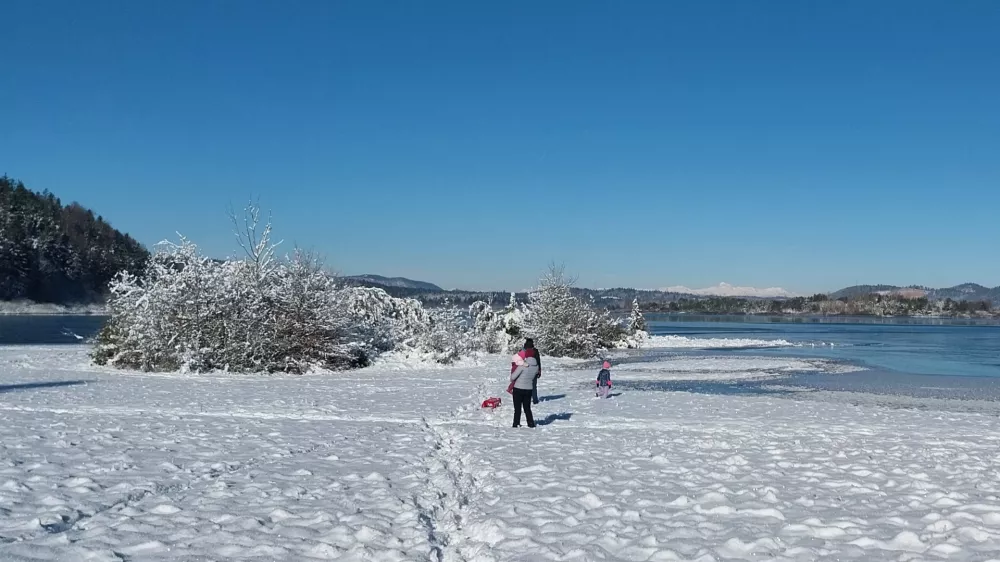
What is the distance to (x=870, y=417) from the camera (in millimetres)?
17891

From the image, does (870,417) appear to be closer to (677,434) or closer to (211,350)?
(677,434)

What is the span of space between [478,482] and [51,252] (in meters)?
126

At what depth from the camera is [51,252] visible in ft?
383

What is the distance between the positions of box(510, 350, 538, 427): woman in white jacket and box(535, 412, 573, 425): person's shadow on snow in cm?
112

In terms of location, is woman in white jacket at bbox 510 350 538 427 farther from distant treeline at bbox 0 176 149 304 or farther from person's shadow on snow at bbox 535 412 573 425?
distant treeline at bbox 0 176 149 304

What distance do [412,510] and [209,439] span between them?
5.41 m

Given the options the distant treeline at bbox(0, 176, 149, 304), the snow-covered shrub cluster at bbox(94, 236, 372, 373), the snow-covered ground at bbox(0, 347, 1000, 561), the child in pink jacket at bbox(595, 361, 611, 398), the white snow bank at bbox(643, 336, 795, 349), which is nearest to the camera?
the snow-covered ground at bbox(0, 347, 1000, 561)

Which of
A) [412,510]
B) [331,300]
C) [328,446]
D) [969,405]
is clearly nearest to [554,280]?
[331,300]

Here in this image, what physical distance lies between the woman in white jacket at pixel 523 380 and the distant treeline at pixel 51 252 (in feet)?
332

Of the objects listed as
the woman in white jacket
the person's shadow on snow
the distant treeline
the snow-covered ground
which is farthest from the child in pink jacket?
the distant treeline

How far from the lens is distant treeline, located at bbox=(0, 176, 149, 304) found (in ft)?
364

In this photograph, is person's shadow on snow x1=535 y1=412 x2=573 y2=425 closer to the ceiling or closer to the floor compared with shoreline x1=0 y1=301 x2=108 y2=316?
closer to the floor

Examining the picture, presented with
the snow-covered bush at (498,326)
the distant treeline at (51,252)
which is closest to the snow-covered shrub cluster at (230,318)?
the snow-covered bush at (498,326)

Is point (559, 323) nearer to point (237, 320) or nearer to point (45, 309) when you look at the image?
point (237, 320)
